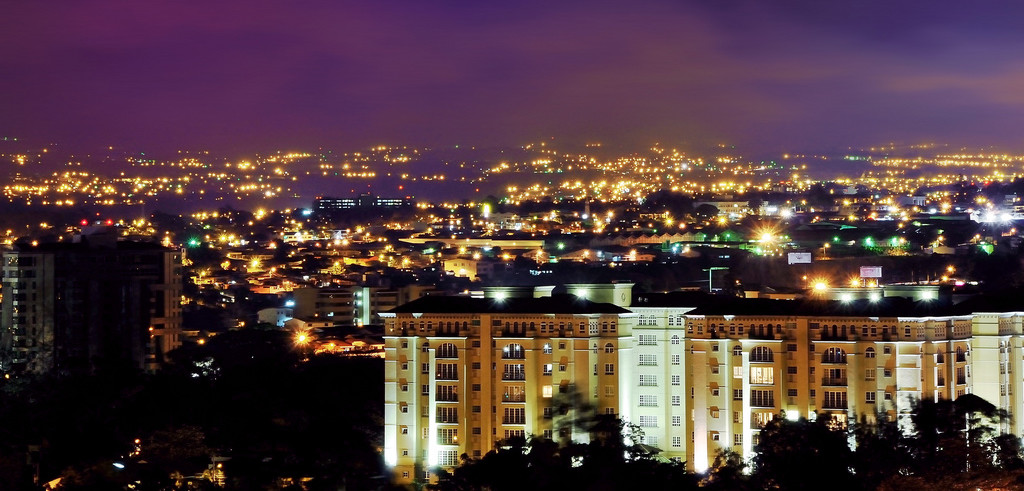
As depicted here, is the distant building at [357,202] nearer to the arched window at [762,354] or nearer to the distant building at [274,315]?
the distant building at [274,315]

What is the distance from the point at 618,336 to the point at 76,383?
32.3ft

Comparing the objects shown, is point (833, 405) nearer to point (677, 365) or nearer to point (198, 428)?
point (677, 365)

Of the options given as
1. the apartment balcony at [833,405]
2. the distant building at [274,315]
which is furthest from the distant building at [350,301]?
the apartment balcony at [833,405]

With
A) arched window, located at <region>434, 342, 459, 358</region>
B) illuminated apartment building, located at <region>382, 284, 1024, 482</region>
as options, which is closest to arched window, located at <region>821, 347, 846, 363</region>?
illuminated apartment building, located at <region>382, 284, 1024, 482</region>

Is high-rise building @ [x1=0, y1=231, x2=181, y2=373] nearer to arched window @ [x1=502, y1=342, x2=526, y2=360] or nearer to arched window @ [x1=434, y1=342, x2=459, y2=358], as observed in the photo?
arched window @ [x1=434, y1=342, x2=459, y2=358]

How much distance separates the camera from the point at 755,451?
24.5 metres

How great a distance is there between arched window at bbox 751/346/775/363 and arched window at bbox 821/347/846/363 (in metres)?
0.71

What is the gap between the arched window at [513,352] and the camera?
90.4ft

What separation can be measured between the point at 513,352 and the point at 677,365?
2.41m

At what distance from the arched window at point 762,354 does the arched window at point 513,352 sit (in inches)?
130

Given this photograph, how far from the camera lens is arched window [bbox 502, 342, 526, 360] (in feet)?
90.4

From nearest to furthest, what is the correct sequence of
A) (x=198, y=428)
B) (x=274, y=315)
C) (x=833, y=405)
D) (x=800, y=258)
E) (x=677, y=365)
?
(x=833, y=405)
(x=198, y=428)
(x=677, y=365)
(x=274, y=315)
(x=800, y=258)

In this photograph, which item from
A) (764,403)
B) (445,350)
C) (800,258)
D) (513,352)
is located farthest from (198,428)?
(800,258)

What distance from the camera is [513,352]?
27.6 m
